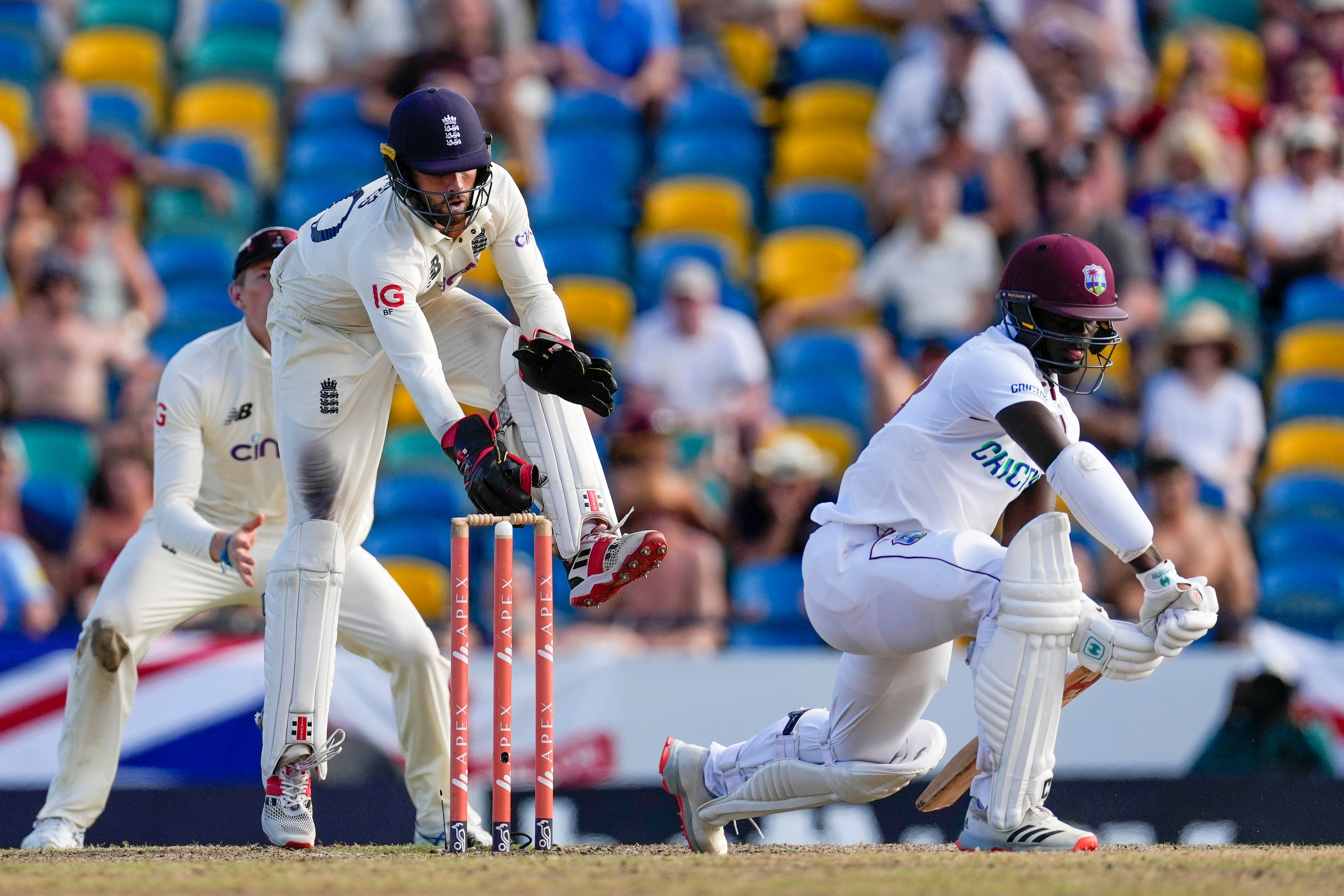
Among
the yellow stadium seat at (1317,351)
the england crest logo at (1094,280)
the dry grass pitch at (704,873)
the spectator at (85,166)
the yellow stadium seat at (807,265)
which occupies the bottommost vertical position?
the dry grass pitch at (704,873)

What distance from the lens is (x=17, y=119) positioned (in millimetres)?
12000

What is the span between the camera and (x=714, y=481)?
9.27 meters

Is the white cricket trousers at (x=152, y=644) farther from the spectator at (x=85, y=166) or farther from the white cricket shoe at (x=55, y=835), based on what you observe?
the spectator at (x=85, y=166)

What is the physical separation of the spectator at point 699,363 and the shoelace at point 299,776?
175 inches

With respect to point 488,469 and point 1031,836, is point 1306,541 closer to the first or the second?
point 1031,836

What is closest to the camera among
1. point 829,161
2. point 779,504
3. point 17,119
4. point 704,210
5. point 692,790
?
point 692,790

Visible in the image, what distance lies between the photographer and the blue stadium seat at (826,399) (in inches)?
392

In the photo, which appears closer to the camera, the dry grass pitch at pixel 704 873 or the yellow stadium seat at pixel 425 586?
the dry grass pitch at pixel 704 873

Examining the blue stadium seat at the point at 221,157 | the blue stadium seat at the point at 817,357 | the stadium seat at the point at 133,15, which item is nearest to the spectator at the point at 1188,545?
the blue stadium seat at the point at 817,357

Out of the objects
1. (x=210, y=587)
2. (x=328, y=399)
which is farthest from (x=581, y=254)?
(x=328, y=399)

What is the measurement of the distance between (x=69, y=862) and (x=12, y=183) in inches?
269

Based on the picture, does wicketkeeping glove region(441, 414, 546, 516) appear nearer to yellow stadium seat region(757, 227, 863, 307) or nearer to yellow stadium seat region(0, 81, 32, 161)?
yellow stadium seat region(757, 227, 863, 307)

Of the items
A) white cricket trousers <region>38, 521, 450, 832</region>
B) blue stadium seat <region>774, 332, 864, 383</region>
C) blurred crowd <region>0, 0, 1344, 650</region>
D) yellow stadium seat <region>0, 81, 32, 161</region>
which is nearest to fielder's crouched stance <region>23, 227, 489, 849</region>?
white cricket trousers <region>38, 521, 450, 832</region>

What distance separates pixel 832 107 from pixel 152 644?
6.70 meters
